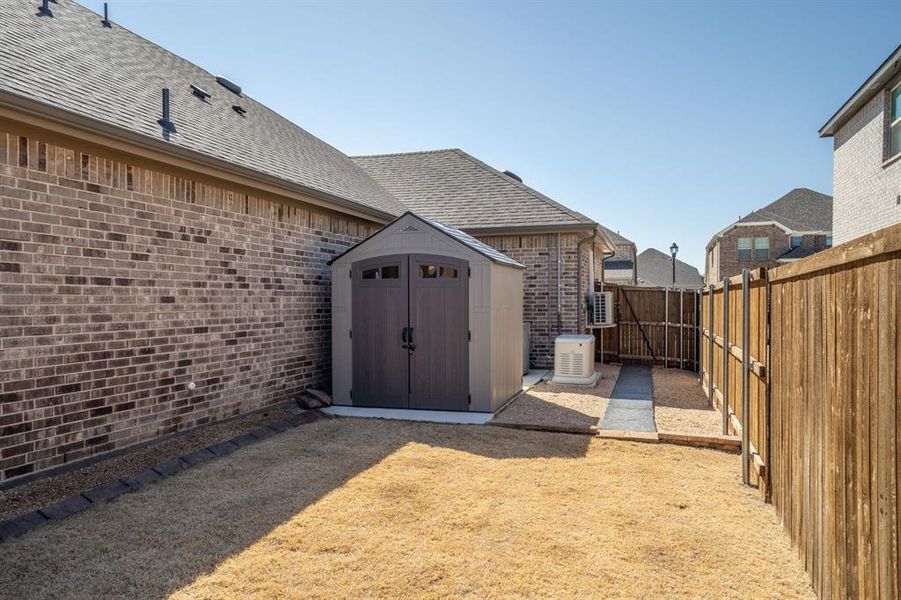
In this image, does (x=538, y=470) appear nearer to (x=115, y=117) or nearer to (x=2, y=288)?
(x=2, y=288)

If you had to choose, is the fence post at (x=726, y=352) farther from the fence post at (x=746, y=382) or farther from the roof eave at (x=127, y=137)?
the roof eave at (x=127, y=137)

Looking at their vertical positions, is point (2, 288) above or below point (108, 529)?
above

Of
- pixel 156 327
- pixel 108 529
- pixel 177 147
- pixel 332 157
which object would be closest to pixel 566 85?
pixel 332 157

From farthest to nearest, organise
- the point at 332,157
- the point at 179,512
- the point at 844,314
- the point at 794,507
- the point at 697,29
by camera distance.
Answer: the point at 332,157
the point at 697,29
the point at 179,512
the point at 794,507
the point at 844,314

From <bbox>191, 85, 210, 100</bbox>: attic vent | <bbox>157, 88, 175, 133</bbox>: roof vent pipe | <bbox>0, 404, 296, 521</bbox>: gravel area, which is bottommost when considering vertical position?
<bbox>0, 404, 296, 521</bbox>: gravel area

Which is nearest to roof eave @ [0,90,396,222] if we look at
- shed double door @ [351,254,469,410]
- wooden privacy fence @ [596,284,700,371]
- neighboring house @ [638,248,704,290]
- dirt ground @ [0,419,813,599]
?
shed double door @ [351,254,469,410]

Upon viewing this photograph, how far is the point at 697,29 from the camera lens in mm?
9758

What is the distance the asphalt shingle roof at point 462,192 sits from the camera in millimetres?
12867

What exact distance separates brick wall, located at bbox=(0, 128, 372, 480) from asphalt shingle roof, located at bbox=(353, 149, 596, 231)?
550cm

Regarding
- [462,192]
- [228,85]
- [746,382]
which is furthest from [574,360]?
[228,85]

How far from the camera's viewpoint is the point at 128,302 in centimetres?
604

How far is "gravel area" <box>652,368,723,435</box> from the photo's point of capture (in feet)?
24.0

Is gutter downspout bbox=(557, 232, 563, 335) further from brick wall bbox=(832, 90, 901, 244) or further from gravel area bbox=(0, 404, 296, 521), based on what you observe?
gravel area bbox=(0, 404, 296, 521)

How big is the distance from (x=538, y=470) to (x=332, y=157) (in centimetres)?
1033
